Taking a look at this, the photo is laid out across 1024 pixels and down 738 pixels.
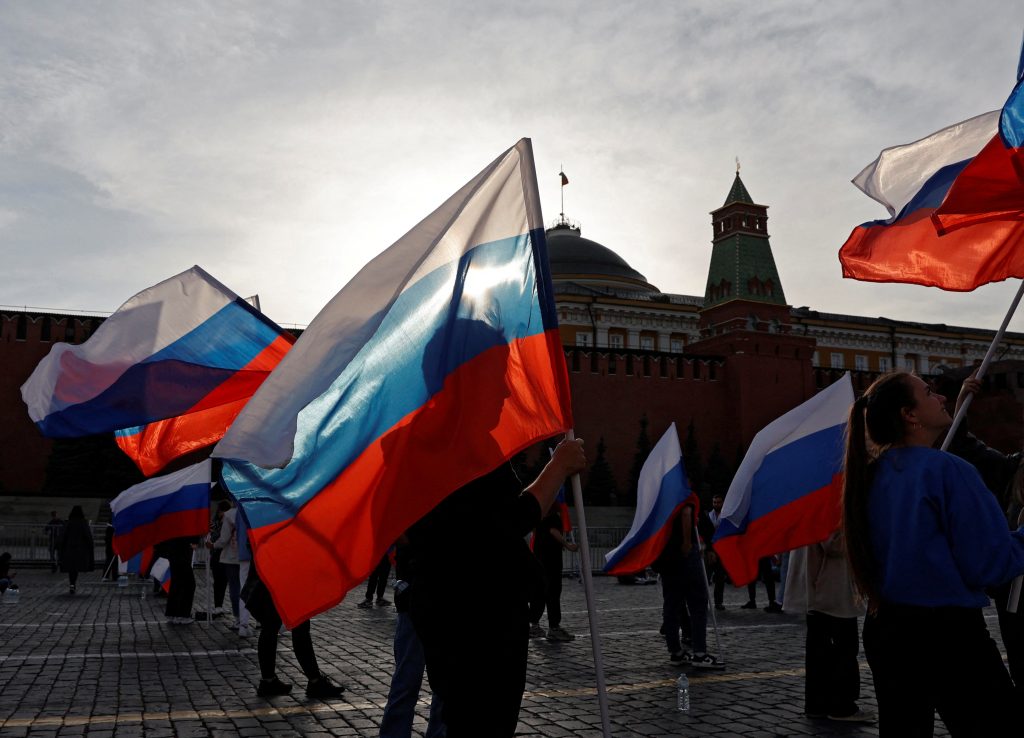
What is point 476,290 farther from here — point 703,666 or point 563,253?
point 563,253

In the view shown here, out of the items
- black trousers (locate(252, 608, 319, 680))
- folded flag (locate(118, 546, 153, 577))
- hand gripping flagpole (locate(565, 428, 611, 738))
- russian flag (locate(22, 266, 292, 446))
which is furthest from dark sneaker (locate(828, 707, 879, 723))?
folded flag (locate(118, 546, 153, 577))

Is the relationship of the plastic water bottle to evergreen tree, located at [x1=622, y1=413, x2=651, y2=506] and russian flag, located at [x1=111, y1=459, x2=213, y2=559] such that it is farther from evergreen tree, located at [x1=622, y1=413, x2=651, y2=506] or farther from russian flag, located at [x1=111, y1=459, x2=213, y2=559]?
→ evergreen tree, located at [x1=622, y1=413, x2=651, y2=506]

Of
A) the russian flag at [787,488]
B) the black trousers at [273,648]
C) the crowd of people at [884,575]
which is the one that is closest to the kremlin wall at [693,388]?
the black trousers at [273,648]

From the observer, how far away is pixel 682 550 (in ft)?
26.3

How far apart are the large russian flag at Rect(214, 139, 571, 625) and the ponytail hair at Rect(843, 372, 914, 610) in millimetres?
972

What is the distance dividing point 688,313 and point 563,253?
959 centimetres

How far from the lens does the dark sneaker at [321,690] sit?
20.9ft

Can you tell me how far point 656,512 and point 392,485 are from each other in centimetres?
552

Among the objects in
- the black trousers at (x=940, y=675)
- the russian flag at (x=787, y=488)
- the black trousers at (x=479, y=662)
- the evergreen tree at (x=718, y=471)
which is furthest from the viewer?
the evergreen tree at (x=718, y=471)

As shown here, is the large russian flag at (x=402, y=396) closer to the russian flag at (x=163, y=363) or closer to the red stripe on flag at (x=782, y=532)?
the red stripe on flag at (x=782, y=532)

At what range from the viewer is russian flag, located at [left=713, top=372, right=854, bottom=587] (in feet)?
19.6

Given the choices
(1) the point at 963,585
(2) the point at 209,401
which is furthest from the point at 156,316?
(1) the point at 963,585

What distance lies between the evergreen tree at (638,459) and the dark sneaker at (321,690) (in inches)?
1291

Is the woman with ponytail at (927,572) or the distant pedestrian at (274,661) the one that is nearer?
the woman with ponytail at (927,572)
